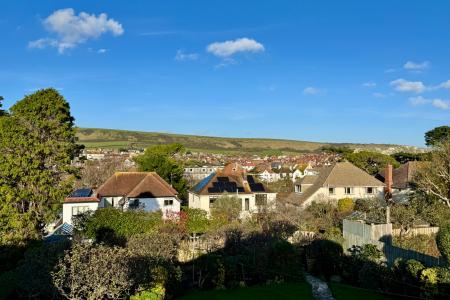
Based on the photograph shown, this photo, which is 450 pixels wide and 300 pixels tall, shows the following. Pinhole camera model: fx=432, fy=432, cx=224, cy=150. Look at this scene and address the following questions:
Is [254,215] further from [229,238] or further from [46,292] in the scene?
[46,292]

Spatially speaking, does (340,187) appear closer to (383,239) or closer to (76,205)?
(383,239)

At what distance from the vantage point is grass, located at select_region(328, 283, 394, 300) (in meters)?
16.5

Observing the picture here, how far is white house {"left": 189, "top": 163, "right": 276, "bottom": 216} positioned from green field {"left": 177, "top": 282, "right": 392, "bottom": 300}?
24.0m

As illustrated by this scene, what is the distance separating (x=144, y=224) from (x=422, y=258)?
1948 centimetres

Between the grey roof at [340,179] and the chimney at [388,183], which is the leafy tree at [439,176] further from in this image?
the chimney at [388,183]

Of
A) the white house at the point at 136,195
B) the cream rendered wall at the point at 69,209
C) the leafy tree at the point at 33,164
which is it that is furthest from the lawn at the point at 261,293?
the cream rendered wall at the point at 69,209

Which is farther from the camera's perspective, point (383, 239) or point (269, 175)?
point (269, 175)

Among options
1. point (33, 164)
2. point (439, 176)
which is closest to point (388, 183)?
point (439, 176)

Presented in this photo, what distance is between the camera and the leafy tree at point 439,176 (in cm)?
3431

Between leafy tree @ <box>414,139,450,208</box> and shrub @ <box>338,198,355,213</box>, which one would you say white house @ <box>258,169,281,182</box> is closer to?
shrub @ <box>338,198,355,213</box>

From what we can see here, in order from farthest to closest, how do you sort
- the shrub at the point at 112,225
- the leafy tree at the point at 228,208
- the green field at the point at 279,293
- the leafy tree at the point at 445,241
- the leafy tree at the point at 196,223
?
the leafy tree at the point at 228,208, the leafy tree at the point at 196,223, the shrub at the point at 112,225, the green field at the point at 279,293, the leafy tree at the point at 445,241

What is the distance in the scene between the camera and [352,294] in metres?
17.2

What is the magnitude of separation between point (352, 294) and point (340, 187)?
3145 centimetres

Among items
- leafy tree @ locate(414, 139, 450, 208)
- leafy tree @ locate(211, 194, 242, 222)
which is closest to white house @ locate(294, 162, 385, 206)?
leafy tree @ locate(211, 194, 242, 222)
